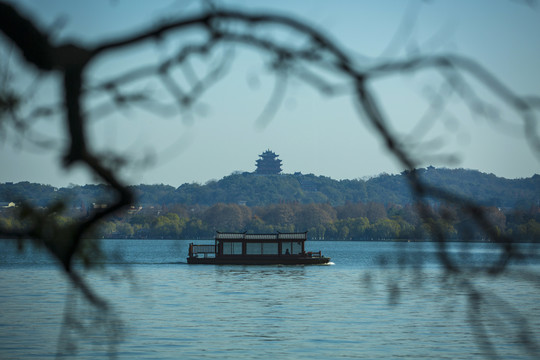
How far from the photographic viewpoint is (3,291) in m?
42.1

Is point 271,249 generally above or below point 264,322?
above

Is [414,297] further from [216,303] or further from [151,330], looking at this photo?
[151,330]

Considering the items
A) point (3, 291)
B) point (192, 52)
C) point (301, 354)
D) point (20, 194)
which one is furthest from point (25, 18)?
point (3, 291)

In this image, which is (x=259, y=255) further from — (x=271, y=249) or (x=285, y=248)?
(x=285, y=248)

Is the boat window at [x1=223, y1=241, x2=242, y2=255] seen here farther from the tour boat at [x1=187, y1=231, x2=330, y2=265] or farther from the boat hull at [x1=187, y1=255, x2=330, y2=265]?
the boat hull at [x1=187, y1=255, x2=330, y2=265]

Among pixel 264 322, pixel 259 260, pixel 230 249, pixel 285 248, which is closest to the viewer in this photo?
pixel 264 322

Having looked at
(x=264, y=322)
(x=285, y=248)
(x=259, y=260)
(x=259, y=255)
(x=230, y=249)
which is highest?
(x=285, y=248)

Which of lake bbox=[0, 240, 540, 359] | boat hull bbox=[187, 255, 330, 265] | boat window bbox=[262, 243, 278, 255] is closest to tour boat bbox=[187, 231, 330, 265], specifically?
boat hull bbox=[187, 255, 330, 265]

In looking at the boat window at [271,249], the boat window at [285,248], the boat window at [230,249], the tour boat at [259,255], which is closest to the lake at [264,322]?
the tour boat at [259,255]

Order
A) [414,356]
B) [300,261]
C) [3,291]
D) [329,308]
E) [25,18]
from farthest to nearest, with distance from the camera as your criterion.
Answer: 1. [300,261]
2. [3,291]
3. [329,308]
4. [414,356]
5. [25,18]

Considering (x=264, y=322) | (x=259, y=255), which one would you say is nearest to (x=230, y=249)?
(x=259, y=255)

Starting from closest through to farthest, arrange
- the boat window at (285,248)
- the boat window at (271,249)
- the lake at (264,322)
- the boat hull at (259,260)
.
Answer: the lake at (264,322)
the boat hull at (259,260)
the boat window at (285,248)
the boat window at (271,249)

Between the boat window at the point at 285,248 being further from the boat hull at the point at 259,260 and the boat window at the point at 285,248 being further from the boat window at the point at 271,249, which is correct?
the boat hull at the point at 259,260

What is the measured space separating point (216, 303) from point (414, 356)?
15.9m
